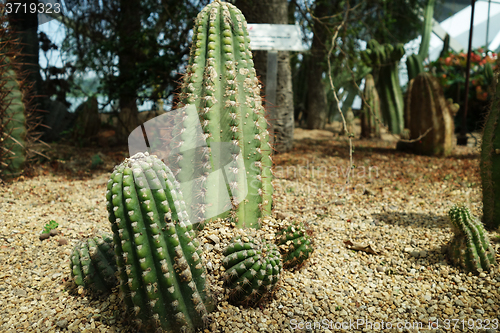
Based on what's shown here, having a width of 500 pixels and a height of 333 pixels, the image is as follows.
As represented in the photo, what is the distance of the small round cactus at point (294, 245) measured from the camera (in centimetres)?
214

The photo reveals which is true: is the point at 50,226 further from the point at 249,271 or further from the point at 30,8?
the point at 30,8

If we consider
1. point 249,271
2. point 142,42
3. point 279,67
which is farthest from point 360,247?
point 142,42

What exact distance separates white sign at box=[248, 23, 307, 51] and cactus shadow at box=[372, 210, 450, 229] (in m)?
2.11

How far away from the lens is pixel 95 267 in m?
1.88

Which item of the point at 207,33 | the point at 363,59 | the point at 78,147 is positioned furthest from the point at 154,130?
the point at 363,59

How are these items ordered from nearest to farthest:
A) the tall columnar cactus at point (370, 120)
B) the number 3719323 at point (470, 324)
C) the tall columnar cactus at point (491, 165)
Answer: the number 3719323 at point (470, 324) → the tall columnar cactus at point (491, 165) → the tall columnar cactus at point (370, 120)

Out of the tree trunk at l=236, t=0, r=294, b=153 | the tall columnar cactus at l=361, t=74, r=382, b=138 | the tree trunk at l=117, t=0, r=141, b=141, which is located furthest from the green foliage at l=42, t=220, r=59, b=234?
the tall columnar cactus at l=361, t=74, r=382, b=138

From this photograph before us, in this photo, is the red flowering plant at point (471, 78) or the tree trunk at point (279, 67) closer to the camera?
the tree trunk at point (279, 67)

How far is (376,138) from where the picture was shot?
7539 millimetres

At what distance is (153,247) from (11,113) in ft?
10.9

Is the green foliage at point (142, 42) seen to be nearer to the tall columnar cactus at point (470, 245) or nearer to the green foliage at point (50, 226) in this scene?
the green foliage at point (50, 226)

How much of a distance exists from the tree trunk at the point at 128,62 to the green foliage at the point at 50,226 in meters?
3.19

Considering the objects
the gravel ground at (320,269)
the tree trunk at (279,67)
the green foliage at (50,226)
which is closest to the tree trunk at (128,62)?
the tree trunk at (279,67)

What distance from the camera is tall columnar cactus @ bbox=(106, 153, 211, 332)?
1443 millimetres
